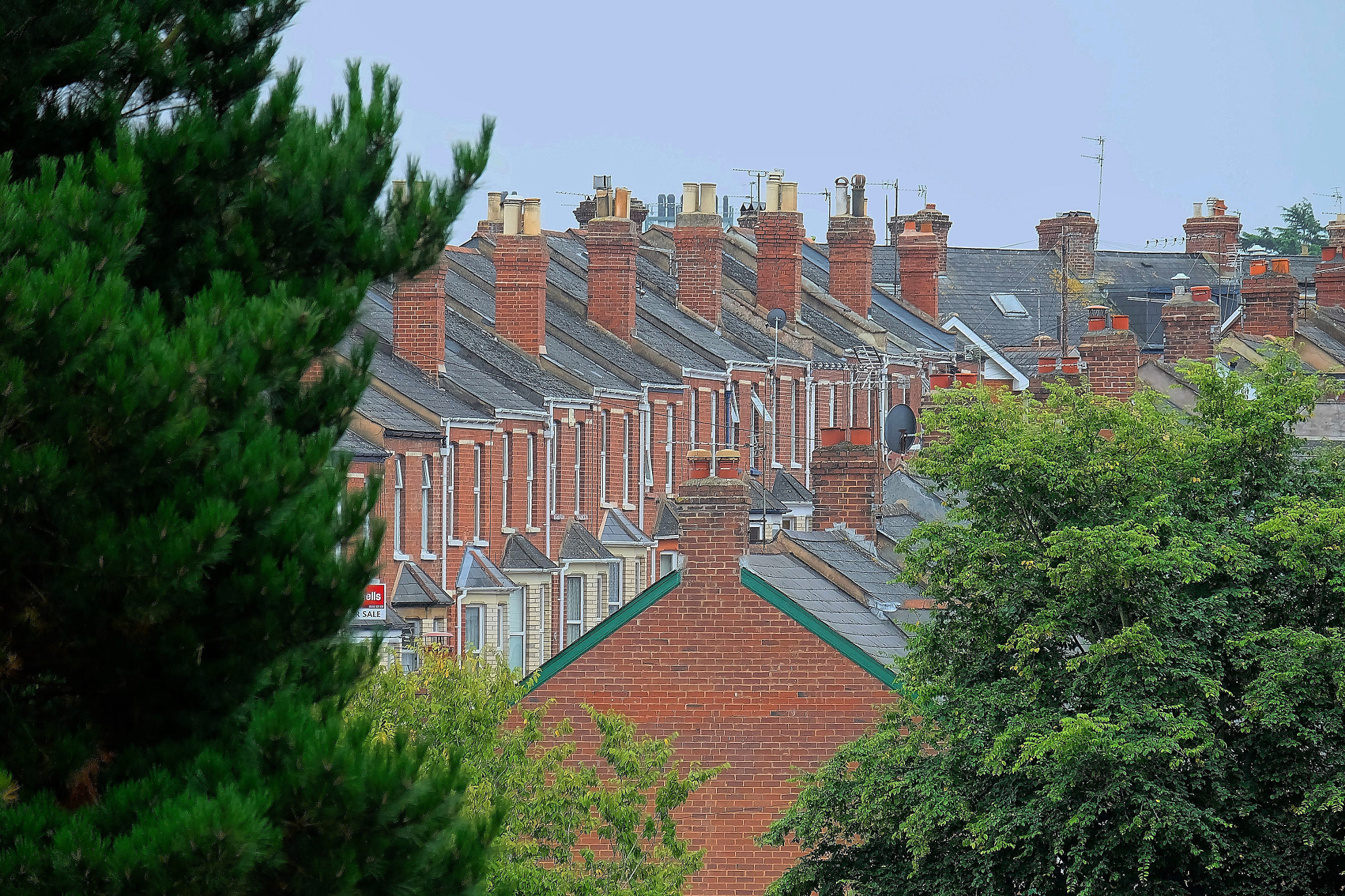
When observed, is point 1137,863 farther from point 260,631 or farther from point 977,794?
point 260,631

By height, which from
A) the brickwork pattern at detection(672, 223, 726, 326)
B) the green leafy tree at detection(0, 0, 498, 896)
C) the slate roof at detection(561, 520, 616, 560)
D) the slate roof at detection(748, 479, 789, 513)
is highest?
the brickwork pattern at detection(672, 223, 726, 326)

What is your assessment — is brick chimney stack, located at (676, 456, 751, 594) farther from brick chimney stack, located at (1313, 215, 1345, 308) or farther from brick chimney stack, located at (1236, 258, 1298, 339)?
brick chimney stack, located at (1313, 215, 1345, 308)

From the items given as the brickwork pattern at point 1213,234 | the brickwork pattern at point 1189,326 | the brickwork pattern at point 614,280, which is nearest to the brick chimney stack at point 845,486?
the brickwork pattern at point 1189,326

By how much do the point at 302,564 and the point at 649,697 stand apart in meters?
20.4

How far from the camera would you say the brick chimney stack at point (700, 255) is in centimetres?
7475

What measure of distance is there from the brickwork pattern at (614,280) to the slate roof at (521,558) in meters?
13.6

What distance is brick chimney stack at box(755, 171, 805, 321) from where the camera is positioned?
258 ft

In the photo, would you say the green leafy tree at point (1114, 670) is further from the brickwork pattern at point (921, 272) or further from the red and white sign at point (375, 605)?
the brickwork pattern at point (921, 272)

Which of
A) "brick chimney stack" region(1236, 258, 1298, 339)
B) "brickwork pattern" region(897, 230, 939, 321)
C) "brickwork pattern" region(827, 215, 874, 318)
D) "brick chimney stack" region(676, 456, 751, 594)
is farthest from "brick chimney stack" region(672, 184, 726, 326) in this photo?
"brick chimney stack" region(676, 456, 751, 594)

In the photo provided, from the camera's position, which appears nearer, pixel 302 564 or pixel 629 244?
pixel 302 564

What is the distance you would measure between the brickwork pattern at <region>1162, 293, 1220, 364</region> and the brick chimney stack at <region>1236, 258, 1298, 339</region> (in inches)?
601

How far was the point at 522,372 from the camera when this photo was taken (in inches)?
2312

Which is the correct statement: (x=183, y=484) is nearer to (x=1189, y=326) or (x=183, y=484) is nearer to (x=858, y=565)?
(x=858, y=565)

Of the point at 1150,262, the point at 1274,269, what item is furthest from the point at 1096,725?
the point at 1150,262
